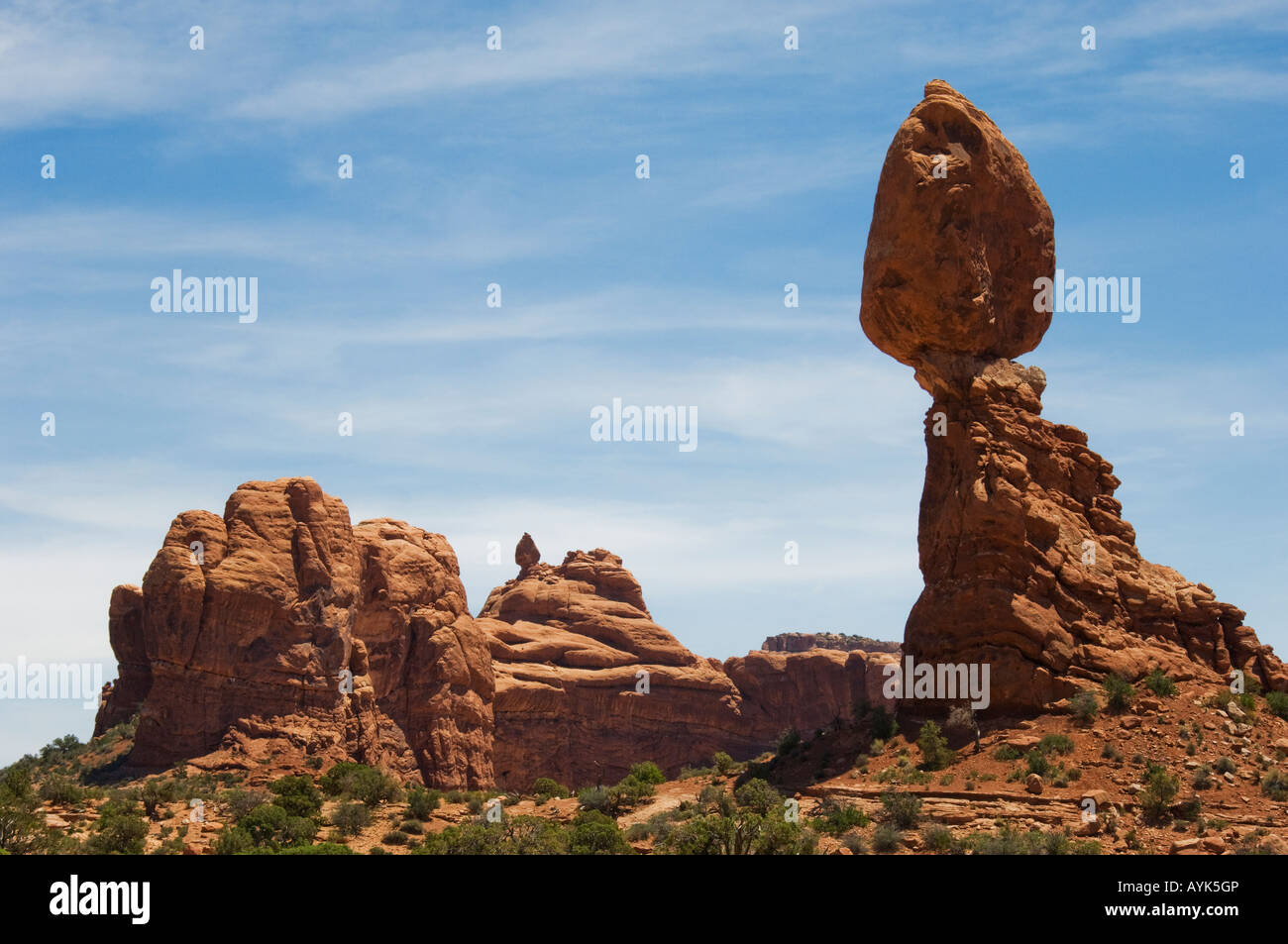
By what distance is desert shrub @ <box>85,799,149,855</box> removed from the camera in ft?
108

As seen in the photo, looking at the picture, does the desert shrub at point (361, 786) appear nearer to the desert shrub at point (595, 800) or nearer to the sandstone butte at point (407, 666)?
the desert shrub at point (595, 800)

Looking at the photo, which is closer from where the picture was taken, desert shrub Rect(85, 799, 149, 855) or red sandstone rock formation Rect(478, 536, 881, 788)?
desert shrub Rect(85, 799, 149, 855)

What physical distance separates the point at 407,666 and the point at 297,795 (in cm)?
2600

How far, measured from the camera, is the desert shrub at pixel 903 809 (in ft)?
107

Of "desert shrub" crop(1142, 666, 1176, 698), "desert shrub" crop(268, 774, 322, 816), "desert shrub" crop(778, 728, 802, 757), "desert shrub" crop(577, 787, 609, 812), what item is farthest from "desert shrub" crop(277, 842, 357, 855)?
"desert shrub" crop(1142, 666, 1176, 698)

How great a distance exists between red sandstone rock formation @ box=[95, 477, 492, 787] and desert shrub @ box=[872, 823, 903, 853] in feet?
99.6

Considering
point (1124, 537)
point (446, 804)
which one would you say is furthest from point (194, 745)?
point (1124, 537)

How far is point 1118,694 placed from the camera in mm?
36250

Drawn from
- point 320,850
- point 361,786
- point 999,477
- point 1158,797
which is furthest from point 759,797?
point 361,786

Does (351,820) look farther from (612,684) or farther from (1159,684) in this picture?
(612,684)

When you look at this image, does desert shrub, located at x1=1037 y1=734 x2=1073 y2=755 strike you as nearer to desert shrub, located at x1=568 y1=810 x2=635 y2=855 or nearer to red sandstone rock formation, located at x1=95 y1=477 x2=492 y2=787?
desert shrub, located at x1=568 y1=810 x2=635 y2=855
